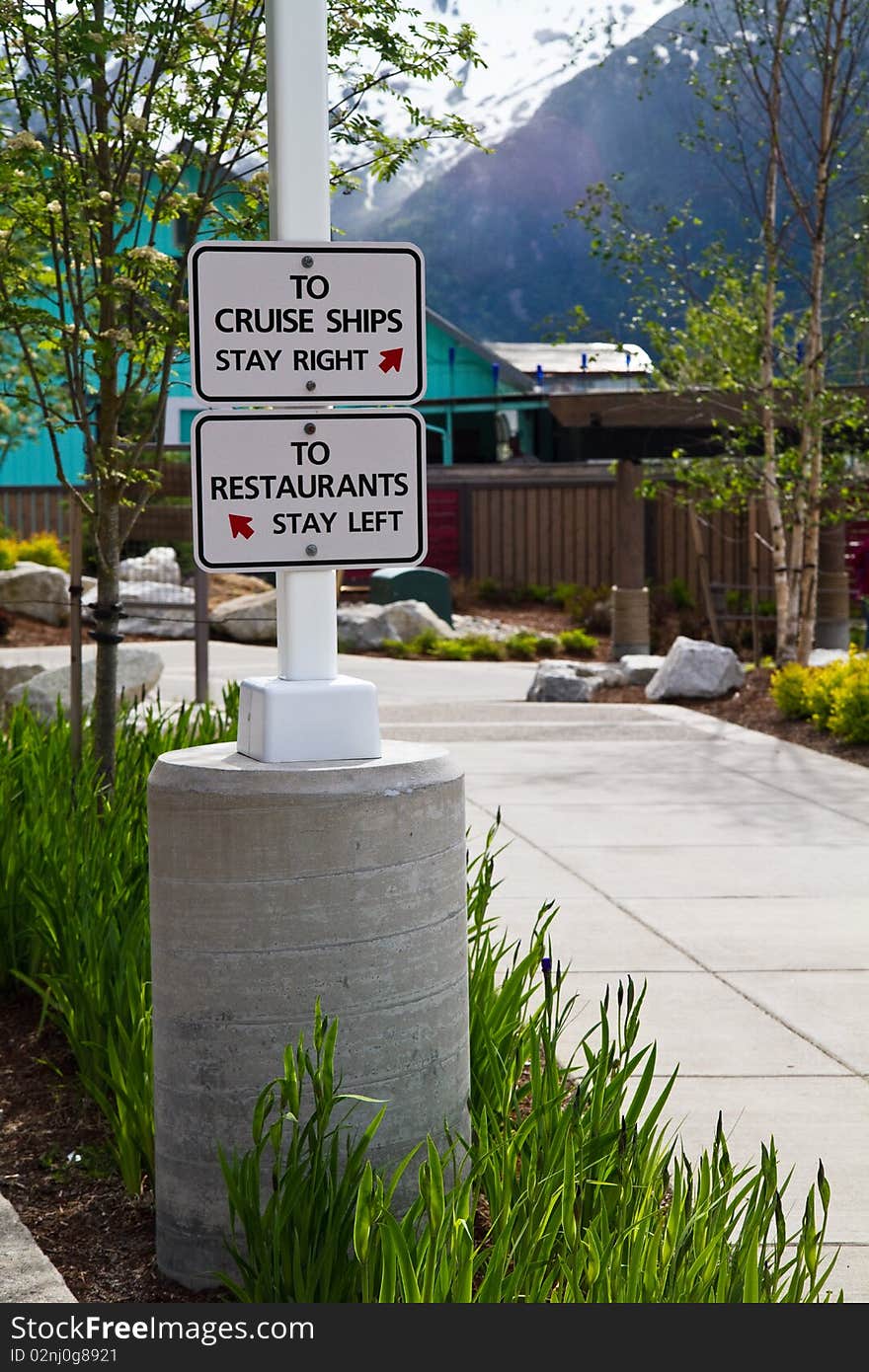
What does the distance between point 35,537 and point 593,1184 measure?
2191cm

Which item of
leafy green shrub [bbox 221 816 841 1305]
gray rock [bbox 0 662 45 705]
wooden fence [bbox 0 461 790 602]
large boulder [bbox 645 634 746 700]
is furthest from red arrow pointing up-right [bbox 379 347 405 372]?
wooden fence [bbox 0 461 790 602]

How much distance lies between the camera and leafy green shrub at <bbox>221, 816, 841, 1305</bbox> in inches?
97.4

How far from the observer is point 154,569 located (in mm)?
23125

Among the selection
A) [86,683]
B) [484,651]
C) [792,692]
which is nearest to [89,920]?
[86,683]

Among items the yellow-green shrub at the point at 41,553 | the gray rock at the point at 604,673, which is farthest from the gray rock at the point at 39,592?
the gray rock at the point at 604,673

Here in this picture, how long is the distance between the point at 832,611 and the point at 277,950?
16.1 meters

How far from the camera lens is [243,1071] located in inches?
123

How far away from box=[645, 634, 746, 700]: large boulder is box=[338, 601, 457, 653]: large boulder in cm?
611

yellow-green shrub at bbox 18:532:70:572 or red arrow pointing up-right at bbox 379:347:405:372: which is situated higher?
red arrow pointing up-right at bbox 379:347:405:372

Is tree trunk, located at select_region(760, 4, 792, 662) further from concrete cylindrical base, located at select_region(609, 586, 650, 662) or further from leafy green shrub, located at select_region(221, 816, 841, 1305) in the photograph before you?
leafy green shrub, located at select_region(221, 816, 841, 1305)

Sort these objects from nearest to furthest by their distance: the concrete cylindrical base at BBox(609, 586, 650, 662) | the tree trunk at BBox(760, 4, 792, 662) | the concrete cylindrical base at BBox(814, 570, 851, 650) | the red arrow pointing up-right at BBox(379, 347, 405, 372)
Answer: the red arrow pointing up-right at BBox(379, 347, 405, 372) → the tree trunk at BBox(760, 4, 792, 662) → the concrete cylindrical base at BBox(814, 570, 851, 650) → the concrete cylindrical base at BBox(609, 586, 650, 662)

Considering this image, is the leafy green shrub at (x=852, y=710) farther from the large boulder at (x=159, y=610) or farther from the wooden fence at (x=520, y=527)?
the wooden fence at (x=520, y=527)

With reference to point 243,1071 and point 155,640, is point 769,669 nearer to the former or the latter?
point 155,640

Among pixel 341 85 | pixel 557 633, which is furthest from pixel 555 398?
pixel 341 85
